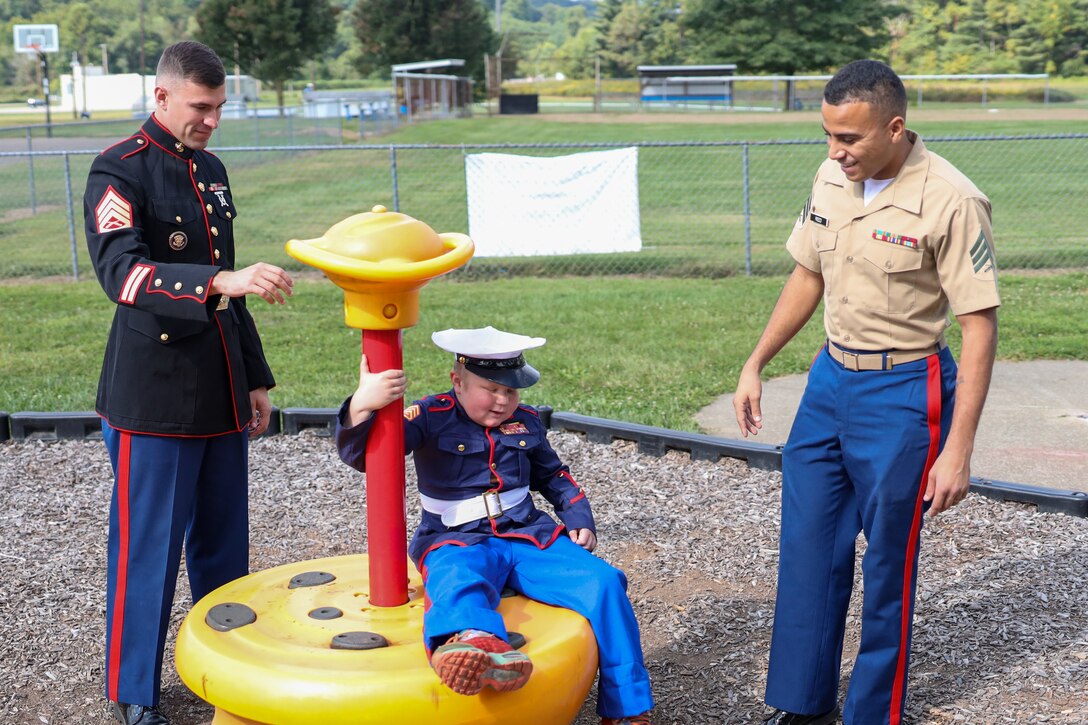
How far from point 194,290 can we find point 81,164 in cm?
2123

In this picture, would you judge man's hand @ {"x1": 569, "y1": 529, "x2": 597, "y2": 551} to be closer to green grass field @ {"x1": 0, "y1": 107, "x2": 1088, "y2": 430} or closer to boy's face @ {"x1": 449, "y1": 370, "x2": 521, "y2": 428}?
boy's face @ {"x1": 449, "y1": 370, "x2": 521, "y2": 428}

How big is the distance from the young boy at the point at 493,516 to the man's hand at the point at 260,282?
30 cm

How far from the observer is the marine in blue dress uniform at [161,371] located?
3111 millimetres

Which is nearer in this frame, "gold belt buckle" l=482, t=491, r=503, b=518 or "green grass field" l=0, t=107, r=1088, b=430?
"gold belt buckle" l=482, t=491, r=503, b=518

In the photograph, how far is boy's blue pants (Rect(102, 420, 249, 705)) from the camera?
3.26 metres

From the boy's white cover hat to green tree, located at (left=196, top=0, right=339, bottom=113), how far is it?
133 feet

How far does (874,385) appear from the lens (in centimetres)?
307

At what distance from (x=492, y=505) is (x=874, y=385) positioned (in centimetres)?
110

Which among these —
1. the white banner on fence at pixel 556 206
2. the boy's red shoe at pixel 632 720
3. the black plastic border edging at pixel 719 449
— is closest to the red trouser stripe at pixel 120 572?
the boy's red shoe at pixel 632 720

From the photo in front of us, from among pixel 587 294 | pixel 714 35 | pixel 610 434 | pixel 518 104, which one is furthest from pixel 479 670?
pixel 714 35

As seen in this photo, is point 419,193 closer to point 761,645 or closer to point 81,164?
point 81,164

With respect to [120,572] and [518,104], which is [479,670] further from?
[518,104]

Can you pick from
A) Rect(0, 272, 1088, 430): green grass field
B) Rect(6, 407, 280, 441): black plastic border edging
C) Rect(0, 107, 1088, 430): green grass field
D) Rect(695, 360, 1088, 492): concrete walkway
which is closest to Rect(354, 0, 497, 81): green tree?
Rect(0, 107, 1088, 430): green grass field

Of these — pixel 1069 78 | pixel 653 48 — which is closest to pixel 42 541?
pixel 1069 78
